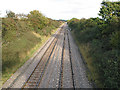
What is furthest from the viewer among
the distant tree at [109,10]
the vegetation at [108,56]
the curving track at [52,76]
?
the distant tree at [109,10]

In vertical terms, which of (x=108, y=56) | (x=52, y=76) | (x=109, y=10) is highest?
(x=109, y=10)

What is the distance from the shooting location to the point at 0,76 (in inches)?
361

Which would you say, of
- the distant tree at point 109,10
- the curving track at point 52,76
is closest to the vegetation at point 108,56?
the distant tree at point 109,10

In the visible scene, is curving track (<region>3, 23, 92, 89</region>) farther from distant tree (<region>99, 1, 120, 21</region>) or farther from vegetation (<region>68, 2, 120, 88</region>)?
distant tree (<region>99, 1, 120, 21</region>)

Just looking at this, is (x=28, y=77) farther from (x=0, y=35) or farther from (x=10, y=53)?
(x=0, y=35)

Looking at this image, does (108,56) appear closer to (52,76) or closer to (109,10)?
(52,76)

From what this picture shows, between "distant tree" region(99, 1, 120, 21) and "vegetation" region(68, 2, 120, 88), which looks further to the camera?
"distant tree" region(99, 1, 120, 21)

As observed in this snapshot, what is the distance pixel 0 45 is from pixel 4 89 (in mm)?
6703

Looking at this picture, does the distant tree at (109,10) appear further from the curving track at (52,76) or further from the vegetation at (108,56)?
the curving track at (52,76)

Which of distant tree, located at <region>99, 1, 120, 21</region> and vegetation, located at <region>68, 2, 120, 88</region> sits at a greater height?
distant tree, located at <region>99, 1, 120, 21</region>

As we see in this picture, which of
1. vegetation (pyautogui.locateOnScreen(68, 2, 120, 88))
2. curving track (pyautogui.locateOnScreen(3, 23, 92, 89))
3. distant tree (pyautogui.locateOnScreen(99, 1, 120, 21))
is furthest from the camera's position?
distant tree (pyautogui.locateOnScreen(99, 1, 120, 21))

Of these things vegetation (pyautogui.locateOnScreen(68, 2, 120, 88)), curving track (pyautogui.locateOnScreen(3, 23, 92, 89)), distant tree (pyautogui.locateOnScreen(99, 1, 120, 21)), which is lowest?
curving track (pyautogui.locateOnScreen(3, 23, 92, 89))

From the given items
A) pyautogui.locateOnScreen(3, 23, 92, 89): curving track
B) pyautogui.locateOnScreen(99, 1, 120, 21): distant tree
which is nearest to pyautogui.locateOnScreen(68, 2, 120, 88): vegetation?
pyautogui.locateOnScreen(99, 1, 120, 21): distant tree

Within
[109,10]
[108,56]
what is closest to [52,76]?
[108,56]
